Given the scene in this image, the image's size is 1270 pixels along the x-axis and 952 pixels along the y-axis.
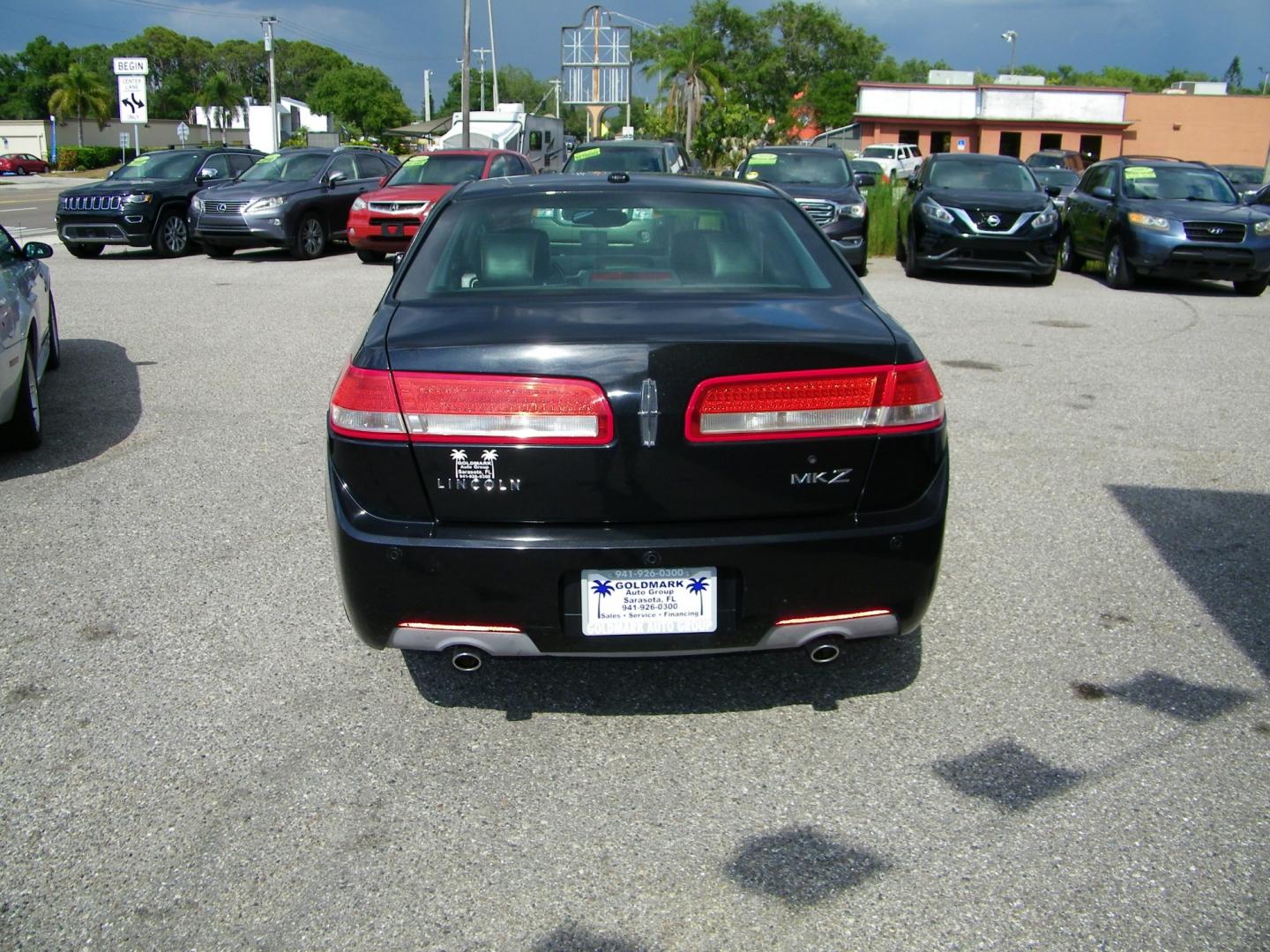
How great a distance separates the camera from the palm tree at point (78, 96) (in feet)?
288

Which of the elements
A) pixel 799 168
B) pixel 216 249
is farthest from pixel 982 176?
pixel 216 249

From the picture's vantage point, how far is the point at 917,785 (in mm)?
3336

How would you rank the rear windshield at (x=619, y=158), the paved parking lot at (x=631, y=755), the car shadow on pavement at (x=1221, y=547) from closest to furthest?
the paved parking lot at (x=631, y=755)
the car shadow on pavement at (x=1221, y=547)
the rear windshield at (x=619, y=158)

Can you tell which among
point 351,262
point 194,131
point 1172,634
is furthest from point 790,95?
point 1172,634

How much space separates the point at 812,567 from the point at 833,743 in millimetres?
643

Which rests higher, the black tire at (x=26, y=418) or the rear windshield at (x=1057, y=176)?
the rear windshield at (x=1057, y=176)

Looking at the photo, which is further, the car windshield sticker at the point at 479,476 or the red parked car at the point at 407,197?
the red parked car at the point at 407,197

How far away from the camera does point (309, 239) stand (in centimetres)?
1792

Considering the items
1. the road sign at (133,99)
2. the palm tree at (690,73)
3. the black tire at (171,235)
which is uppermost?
the palm tree at (690,73)

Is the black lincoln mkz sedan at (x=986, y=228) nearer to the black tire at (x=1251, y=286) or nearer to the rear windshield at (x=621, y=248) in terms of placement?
the black tire at (x=1251, y=286)

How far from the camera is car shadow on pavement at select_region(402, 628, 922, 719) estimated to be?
12.6ft

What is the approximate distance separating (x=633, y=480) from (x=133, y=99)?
33919 mm

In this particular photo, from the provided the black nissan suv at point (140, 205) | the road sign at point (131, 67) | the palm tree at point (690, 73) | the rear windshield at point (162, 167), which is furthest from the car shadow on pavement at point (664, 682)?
the palm tree at point (690, 73)

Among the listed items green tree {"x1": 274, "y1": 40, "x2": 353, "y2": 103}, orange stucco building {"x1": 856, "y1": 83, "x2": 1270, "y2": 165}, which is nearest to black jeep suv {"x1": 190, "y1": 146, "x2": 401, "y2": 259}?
orange stucco building {"x1": 856, "y1": 83, "x2": 1270, "y2": 165}
